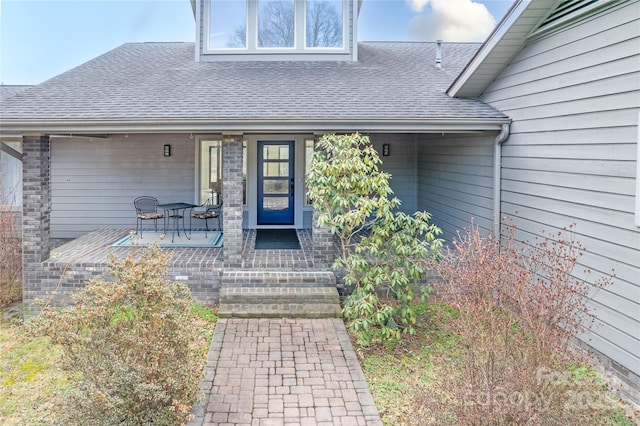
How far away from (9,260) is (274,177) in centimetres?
533

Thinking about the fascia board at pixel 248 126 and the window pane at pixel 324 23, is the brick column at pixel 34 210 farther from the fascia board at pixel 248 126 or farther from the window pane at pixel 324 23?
the window pane at pixel 324 23

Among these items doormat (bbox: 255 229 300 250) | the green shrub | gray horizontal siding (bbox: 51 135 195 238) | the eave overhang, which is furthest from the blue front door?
the green shrub

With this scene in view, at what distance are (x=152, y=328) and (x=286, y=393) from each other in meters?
1.53

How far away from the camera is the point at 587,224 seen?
527 centimetres

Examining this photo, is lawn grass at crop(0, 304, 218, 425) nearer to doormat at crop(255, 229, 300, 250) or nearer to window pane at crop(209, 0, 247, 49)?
doormat at crop(255, 229, 300, 250)

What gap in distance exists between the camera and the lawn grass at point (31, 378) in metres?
4.35

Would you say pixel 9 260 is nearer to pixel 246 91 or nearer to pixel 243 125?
pixel 243 125

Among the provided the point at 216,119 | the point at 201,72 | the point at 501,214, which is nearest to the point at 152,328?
the point at 216,119

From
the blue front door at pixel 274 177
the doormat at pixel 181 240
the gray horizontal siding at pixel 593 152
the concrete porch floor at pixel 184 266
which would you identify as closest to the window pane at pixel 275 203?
the blue front door at pixel 274 177

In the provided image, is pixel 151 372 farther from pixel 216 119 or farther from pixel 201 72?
pixel 201 72

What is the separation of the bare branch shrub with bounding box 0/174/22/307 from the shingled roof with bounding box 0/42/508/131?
2.10m

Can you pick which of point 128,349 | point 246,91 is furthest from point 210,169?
point 128,349

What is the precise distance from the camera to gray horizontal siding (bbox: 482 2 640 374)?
463 centimetres

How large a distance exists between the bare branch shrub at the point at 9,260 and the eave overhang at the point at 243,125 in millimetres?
1902
